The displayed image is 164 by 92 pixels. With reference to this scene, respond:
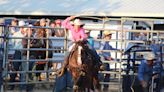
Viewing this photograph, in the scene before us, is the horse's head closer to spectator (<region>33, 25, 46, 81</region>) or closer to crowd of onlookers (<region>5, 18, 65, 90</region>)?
crowd of onlookers (<region>5, 18, 65, 90</region>)

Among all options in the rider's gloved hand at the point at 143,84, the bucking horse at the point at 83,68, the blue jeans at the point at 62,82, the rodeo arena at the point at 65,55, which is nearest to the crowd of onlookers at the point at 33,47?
the rodeo arena at the point at 65,55

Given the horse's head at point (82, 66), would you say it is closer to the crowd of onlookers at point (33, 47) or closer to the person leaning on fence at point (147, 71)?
the person leaning on fence at point (147, 71)

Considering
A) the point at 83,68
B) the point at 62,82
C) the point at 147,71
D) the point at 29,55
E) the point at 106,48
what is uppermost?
the point at 106,48

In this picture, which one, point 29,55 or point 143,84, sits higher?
point 29,55

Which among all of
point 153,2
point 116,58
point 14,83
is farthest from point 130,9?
point 14,83

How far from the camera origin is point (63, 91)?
15617 mm

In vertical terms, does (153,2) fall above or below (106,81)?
above

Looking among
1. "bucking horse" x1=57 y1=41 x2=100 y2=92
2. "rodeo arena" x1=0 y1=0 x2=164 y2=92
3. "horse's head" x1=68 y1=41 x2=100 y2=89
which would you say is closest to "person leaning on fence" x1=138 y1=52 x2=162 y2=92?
"rodeo arena" x1=0 y1=0 x2=164 y2=92

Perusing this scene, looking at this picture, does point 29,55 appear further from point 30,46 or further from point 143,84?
point 143,84

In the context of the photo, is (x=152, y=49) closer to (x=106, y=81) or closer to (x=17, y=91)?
(x=106, y=81)

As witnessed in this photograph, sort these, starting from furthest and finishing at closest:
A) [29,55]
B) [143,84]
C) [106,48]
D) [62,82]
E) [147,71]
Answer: [106,48]
[29,55]
[62,82]
[147,71]
[143,84]

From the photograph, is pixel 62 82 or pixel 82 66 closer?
pixel 82 66

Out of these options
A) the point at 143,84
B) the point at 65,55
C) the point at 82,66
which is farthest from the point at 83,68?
the point at 143,84

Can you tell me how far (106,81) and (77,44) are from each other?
12.3 ft
